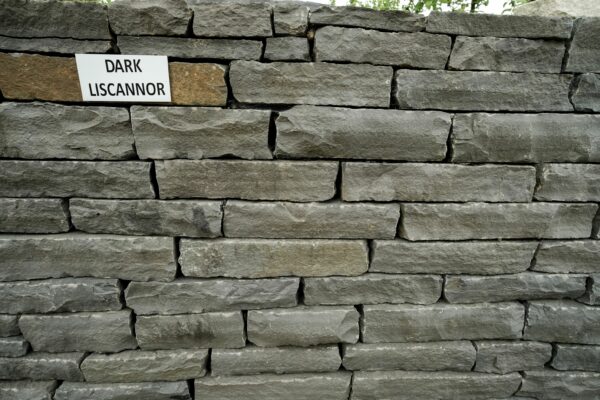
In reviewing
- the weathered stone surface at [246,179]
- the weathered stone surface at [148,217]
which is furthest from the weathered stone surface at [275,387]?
the weathered stone surface at [246,179]

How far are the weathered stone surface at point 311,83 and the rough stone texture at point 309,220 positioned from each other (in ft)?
1.92

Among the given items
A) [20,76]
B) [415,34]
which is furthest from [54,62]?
[415,34]

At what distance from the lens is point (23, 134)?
1.57 metres

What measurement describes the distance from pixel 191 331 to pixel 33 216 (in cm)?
113

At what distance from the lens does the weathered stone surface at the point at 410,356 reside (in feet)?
6.46

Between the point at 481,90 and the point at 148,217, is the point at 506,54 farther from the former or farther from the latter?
the point at 148,217

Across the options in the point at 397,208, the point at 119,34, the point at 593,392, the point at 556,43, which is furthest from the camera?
the point at 593,392

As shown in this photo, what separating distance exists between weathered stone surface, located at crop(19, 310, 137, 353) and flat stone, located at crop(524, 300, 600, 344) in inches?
104

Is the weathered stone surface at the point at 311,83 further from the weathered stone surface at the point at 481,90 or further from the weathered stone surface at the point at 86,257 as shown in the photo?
the weathered stone surface at the point at 86,257

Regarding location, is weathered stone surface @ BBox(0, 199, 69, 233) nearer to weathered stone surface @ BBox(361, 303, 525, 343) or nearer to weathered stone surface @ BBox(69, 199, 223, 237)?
weathered stone surface @ BBox(69, 199, 223, 237)

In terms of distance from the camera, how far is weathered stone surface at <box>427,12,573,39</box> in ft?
5.05

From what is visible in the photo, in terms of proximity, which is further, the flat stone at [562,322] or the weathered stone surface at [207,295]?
the flat stone at [562,322]

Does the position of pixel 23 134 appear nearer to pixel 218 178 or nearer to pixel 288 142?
pixel 218 178

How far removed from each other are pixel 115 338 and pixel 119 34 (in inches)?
69.7
